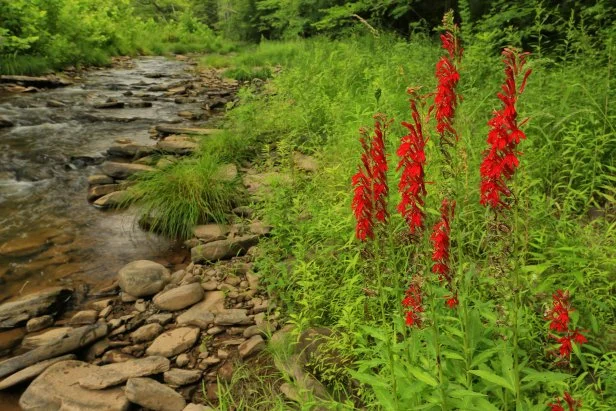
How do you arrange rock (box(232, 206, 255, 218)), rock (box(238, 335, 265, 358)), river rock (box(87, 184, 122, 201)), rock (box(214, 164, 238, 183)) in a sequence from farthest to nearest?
1. river rock (box(87, 184, 122, 201))
2. rock (box(214, 164, 238, 183))
3. rock (box(232, 206, 255, 218))
4. rock (box(238, 335, 265, 358))


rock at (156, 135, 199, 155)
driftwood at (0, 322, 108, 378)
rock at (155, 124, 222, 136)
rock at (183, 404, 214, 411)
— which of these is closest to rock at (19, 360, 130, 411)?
driftwood at (0, 322, 108, 378)

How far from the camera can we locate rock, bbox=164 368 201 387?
333cm

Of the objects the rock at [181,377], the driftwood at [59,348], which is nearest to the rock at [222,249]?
the driftwood at [59,348]

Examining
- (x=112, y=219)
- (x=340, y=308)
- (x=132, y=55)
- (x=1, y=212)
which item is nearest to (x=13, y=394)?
(x=340, y=308)

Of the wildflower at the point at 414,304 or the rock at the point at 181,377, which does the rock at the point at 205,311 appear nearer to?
the rock at the point at 181,377

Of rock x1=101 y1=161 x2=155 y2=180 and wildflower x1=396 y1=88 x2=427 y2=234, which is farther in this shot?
rock x1=101 y1=161 x2=155 y2=180

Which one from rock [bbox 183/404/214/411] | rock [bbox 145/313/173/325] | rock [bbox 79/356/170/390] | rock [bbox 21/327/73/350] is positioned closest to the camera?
rock [bbox 183/404/214/411]

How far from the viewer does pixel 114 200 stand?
622 centimetres

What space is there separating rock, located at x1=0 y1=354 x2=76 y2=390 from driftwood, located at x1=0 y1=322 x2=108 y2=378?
0.07 m

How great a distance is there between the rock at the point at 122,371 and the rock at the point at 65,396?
0.05 meters

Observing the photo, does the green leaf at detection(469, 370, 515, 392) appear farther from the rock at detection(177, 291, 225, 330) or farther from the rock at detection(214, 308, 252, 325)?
the rock at detection(177, 291, 225, 330)

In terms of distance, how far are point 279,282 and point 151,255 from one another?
1.96 meters

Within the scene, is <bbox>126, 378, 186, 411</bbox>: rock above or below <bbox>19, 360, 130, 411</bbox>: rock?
above

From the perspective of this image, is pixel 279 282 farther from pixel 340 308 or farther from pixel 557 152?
pixel 557 152
